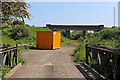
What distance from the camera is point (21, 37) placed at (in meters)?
34.6

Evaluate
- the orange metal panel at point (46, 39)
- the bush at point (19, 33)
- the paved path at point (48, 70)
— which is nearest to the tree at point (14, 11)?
the paved path at point (48, 70)

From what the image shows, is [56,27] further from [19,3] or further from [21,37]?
[19,3]

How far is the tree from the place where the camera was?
8902mm

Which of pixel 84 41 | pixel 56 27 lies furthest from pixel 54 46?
pixel 56 27

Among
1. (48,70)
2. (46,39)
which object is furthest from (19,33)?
(48,70)

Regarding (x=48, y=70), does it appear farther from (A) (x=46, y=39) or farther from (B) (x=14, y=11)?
(A) (x=46, y=39)

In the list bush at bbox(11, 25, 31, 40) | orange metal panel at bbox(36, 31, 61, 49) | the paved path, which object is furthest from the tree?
bush at bbox(11, 25, 31, 40)

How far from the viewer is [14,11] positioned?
9.43 m

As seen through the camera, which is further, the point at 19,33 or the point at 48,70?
the point at 19,33

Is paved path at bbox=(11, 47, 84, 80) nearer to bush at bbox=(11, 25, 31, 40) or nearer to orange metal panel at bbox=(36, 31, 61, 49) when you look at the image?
orange metal panel at bbox=(36, 31, 61, 49)

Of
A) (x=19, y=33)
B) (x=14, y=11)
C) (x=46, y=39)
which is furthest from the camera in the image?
(x=19, y=33)

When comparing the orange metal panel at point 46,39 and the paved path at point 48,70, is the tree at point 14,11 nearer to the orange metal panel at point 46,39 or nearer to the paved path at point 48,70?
the paved path at point 48,70

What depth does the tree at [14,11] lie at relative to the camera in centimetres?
890

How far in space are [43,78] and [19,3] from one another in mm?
3752
